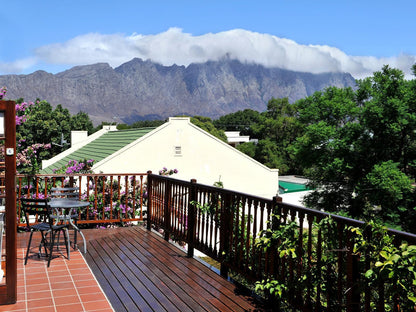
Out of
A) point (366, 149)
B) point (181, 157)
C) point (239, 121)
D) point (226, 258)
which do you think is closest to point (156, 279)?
point (226, 258)

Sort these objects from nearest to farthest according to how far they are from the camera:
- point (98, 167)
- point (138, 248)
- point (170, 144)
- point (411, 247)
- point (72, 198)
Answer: point (411, 247) < point (138, 248) < point (72, 198) < point (98, 167) < point (170, 144)

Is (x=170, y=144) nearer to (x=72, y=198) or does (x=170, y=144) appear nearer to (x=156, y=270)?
(x=72, y=198)

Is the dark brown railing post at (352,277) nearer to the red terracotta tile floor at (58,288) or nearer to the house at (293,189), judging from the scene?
the red terracotta tile floor at (58,288)

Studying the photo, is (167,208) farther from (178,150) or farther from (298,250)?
(178,150)

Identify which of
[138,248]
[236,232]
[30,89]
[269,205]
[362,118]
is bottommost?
[138,248]

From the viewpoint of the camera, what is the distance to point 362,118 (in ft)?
98.3

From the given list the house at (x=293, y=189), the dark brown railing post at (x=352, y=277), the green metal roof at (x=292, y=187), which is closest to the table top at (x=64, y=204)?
the dark brown railing post at (x=352, y=277)

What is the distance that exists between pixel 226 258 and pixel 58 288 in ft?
5.77

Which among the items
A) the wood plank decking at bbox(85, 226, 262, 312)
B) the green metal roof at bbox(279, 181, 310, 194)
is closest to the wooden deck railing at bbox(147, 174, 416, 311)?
the wood plank decking at bbox(85, 226, 262, 312)

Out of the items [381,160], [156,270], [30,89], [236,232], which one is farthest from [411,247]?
[30,89]

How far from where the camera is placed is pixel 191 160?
61.9ft

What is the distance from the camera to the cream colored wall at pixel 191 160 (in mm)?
16731

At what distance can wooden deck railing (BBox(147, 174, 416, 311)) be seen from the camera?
9.07 feet

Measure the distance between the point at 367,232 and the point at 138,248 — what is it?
382 cm
